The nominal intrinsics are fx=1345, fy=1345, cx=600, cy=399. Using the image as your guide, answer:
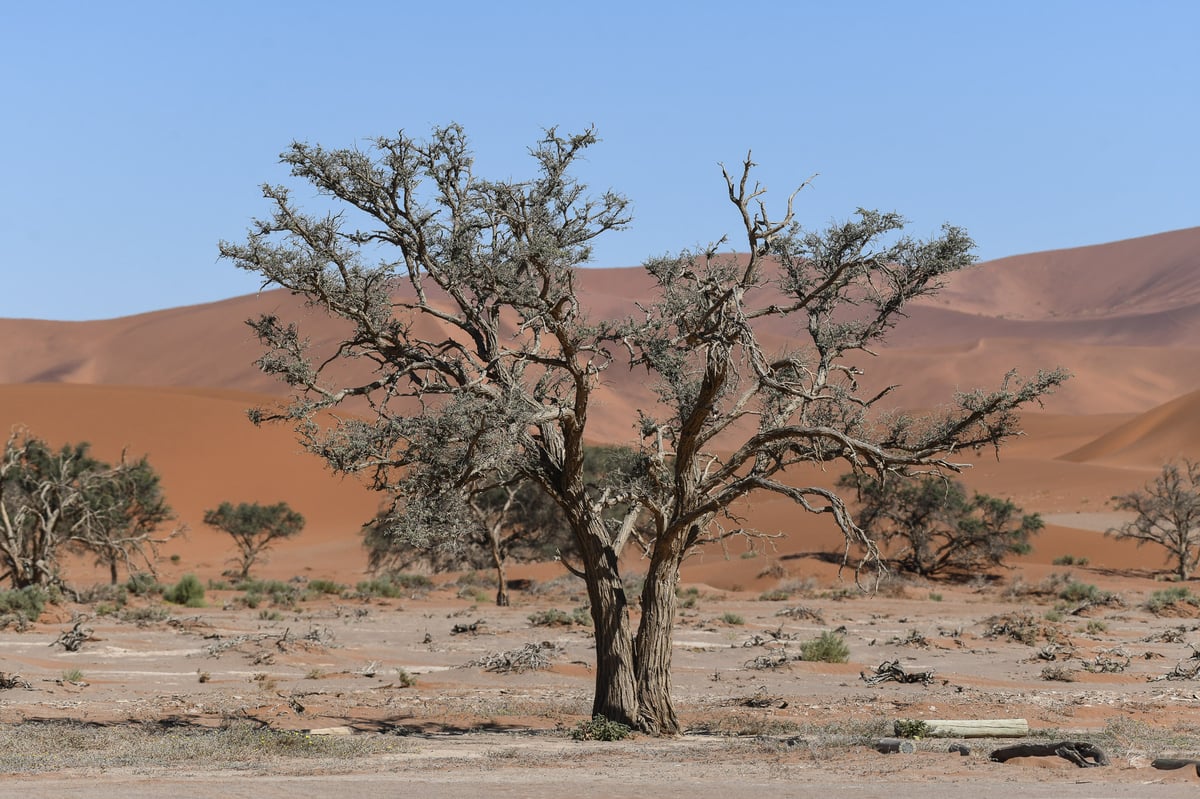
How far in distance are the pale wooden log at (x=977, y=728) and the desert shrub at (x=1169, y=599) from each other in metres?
19.4

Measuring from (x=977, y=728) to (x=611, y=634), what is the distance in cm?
375

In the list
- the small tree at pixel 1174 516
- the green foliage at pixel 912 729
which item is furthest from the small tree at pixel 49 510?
the small tree at pixel 1174 516

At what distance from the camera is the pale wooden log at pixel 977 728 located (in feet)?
43.4

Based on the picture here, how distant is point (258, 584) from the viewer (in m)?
40.7

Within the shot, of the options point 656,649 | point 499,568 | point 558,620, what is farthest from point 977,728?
point 499,568

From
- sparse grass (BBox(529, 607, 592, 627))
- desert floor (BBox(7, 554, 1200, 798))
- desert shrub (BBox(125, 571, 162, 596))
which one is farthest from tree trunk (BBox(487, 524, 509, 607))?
desert shrub (BBox(125, 571, 162, 596))

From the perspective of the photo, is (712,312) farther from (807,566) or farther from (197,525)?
(197,525)

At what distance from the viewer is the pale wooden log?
13234 mm

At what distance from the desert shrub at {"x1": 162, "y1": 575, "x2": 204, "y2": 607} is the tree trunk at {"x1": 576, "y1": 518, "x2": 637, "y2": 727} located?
22.5m

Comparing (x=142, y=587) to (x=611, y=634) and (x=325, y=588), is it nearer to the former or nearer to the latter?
(x=325, y=588)

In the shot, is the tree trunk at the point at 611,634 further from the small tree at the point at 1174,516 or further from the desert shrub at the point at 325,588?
the small tree at the point at 1174,516

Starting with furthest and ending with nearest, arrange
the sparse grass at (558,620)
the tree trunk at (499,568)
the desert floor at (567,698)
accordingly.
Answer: the tree trunk at (499,568), the sparse grass at (558,620), the desert floor at (567,698)

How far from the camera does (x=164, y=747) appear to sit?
1287cm

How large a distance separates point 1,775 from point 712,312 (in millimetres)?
7239
